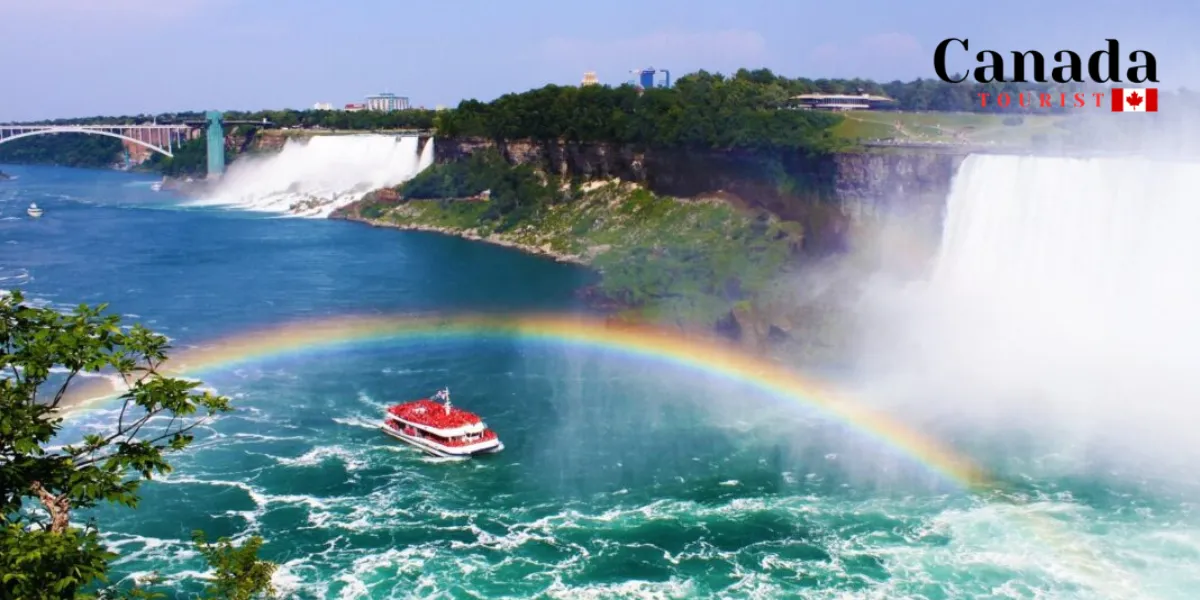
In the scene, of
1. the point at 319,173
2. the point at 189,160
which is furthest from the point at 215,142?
the point at 319,173

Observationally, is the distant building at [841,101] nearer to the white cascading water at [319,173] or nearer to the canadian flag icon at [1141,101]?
the canadian flag icon at [1141,101]

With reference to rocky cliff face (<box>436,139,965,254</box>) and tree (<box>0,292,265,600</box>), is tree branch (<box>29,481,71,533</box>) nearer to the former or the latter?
tree (<box>0,292,265,600</box>)

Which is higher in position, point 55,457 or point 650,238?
point 55,457

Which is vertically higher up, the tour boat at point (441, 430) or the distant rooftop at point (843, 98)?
the distant rooftop at point (843, 98)

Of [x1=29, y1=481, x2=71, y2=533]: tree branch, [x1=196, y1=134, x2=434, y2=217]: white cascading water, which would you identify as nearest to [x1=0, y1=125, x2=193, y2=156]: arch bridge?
[x1=196, y1=134, x2=434, y2=217]: white cascading water

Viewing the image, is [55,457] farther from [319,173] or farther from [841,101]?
[319,173]

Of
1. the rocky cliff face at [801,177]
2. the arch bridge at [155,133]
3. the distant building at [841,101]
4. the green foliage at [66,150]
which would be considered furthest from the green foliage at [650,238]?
the green foliage at [66,150]

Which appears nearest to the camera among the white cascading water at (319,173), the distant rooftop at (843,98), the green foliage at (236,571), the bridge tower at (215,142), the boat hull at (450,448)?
the green foliage at (236,571)
